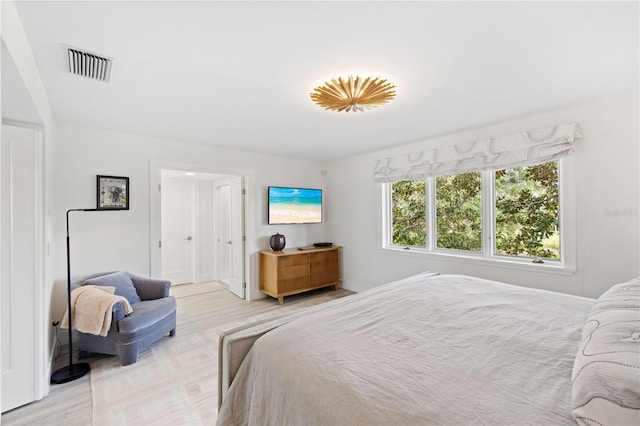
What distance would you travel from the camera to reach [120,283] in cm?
293

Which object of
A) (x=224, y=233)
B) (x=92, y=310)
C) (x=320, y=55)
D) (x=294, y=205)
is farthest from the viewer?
(x=224, y=233)

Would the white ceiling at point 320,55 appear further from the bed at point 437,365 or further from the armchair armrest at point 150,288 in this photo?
the armchair armrest at point 150,288

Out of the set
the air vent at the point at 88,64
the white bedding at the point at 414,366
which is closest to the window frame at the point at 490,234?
the white bedding at the point at 414,366

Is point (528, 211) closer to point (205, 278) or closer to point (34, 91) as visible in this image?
point (34, 91)

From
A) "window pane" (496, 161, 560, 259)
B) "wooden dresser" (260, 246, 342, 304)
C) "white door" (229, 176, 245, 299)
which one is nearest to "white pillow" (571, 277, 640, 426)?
"window pane" (496, 161, 560, 259)

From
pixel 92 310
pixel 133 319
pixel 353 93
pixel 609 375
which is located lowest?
pixel 133 319

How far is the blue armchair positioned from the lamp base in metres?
0.15

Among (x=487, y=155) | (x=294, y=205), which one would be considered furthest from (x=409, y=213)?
(x=294, y=205)

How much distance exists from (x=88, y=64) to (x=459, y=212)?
3.96m

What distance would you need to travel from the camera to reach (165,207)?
5305 millimetres

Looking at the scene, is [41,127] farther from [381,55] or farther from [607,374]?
[607,374]

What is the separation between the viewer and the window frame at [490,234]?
2.75m

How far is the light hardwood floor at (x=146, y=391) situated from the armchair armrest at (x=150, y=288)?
499mm

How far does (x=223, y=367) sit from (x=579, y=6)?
101 inches
